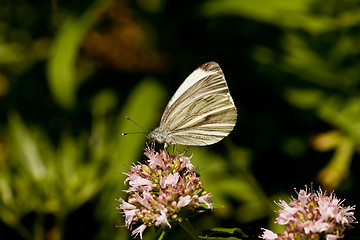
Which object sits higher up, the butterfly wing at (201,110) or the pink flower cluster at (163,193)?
the butterfly wing at (201,110)

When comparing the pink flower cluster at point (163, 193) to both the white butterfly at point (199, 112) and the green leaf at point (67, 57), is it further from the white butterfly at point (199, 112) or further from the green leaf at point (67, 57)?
the green leaf at point (67, 57)

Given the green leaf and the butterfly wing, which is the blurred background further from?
the butterfly wing

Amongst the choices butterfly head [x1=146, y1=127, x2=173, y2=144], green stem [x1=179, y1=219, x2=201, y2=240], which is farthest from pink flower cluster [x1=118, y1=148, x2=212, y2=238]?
butterfly head [x1=146, y1=127, x2=173, y2=144]

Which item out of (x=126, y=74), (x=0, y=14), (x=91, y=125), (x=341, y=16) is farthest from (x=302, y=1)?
(x=0, y=14)

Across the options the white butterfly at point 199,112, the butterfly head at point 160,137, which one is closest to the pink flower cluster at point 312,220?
the white butterfly at point 199,112

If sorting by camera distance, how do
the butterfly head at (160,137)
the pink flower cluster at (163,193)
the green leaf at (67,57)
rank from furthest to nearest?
the green leaf at (67,57) < the butterfly head at (160,137) < the pink flower cluster at (163,193)

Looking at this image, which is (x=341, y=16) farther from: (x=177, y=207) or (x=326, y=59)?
(x=177, y=207)

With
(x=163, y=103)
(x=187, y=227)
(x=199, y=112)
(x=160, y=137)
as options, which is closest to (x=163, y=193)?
(x=187, y=227)
